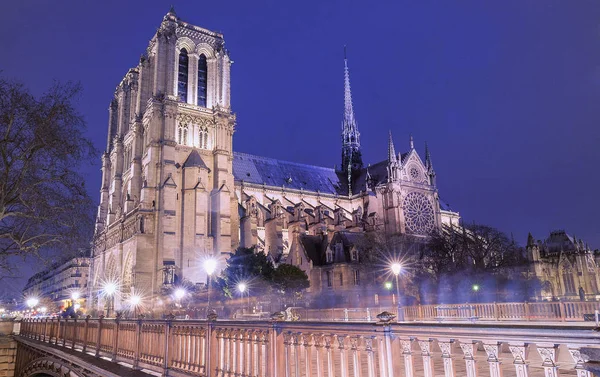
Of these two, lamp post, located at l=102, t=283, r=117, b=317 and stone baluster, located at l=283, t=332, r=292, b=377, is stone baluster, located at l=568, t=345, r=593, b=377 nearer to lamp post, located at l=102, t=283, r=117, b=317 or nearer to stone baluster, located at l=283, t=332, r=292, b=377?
stone baluster, located at l=283, t=332, r=292, b=377

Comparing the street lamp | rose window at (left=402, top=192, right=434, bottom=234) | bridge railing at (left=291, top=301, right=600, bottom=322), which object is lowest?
bridge railing at (left=291, top=301, right=600, bottom=322)

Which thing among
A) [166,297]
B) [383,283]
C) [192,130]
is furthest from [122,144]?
[383,283]

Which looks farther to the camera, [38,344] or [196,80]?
[196,80]

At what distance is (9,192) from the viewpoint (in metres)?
19.9

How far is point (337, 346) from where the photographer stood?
584 cm

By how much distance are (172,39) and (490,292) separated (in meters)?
44.8

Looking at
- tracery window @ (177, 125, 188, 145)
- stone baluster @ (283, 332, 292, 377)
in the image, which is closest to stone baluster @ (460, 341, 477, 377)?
stone baluster @ (283, 332, 292, 377)

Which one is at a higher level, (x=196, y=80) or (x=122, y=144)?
(x=196, y=80)

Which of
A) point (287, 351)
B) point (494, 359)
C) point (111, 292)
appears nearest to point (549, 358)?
point (494, 359)

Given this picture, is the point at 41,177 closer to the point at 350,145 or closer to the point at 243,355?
the point at 243,355

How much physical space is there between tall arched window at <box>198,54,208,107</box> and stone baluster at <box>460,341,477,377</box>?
5436 cm

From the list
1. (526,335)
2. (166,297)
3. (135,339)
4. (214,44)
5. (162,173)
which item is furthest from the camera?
(214,44)

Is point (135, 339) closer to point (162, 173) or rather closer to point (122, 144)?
point (162, 173)

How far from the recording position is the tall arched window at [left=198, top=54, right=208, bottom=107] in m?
55.4
